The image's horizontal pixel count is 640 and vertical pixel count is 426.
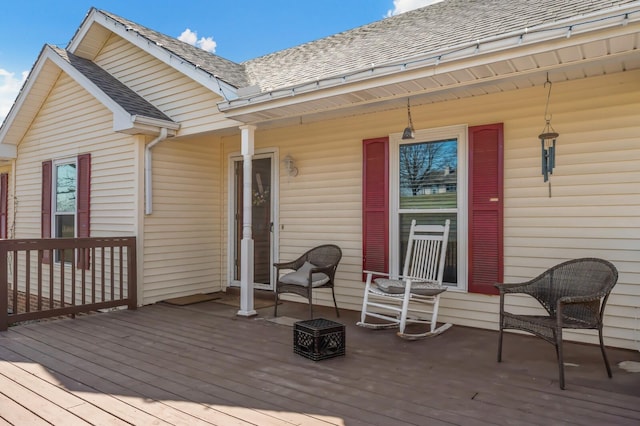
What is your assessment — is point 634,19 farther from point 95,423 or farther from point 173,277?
point 173,277

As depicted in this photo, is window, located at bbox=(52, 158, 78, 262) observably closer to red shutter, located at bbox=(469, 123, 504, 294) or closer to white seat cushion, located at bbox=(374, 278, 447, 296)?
white seat cushion, located at bbox=(374, 278, 447, 296)

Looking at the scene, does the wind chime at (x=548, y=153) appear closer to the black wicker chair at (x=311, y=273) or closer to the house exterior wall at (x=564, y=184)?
the house exterior wall at (x=564, y=184)

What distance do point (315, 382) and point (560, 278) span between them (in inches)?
84.8

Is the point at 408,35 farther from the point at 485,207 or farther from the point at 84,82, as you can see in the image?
the point at 84,82

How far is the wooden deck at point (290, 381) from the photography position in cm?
244

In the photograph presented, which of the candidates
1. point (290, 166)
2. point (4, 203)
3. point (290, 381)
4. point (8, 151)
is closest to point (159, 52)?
point (290, 166)

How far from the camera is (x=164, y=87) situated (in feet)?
19.4

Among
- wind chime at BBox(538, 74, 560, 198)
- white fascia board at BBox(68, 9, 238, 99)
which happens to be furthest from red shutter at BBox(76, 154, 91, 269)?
wind chime at BBox(538, 74, 560, 198)

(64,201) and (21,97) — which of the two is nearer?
(64,201)

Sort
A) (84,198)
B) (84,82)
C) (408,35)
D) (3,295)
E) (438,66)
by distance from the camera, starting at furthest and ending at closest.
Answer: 1. (84,198)
2. (84,82)
3. (408,35)
4. (3,295)
5. (438,66)

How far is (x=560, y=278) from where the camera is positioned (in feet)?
11.4

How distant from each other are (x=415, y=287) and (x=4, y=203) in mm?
8255

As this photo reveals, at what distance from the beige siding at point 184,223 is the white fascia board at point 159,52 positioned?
1.06 meters

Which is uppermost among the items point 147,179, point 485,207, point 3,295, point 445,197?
point 147,179
